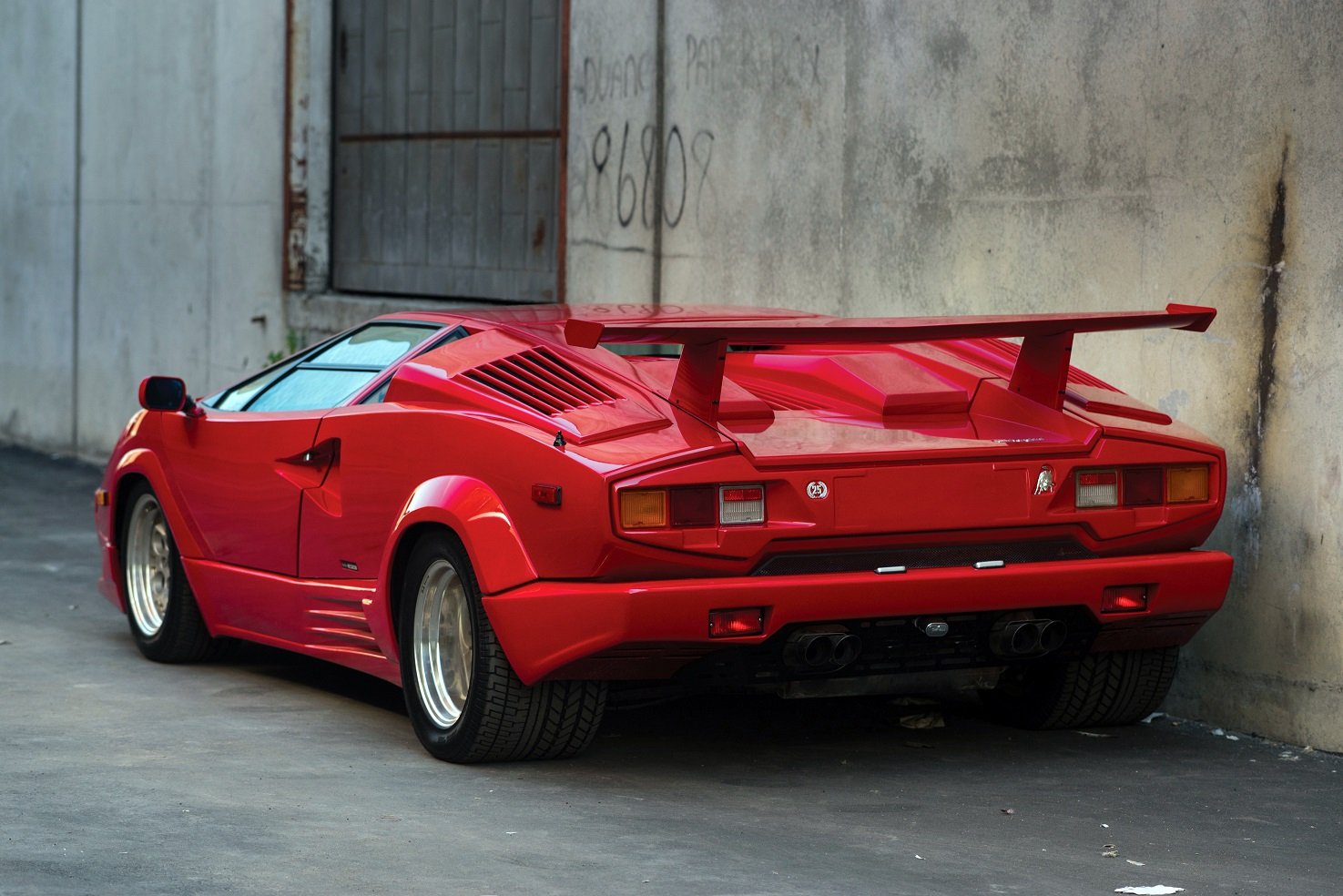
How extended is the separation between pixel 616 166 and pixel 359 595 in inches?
177

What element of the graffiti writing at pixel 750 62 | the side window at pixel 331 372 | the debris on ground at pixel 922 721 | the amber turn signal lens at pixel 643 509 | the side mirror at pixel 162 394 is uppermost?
the graffiti writing at pixel 750 62

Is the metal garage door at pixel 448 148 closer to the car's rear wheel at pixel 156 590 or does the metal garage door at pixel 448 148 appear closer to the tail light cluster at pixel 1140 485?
the car's rear wheel at pixel 156 590

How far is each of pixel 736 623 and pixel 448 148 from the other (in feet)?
24.9

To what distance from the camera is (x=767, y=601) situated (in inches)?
207

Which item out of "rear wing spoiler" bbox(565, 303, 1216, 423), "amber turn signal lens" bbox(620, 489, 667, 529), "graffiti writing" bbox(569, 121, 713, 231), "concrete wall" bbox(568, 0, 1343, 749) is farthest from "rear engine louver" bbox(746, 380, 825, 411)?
"graffiti writing" bbox(569, 121, 713, 231)

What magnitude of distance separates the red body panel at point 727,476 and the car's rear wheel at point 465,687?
105mm

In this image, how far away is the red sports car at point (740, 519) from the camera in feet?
17.2

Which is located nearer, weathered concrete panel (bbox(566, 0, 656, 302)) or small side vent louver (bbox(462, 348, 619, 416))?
small side vent louver (bbox(462, 348, 619, 416))

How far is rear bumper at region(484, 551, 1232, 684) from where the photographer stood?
5.21 metres

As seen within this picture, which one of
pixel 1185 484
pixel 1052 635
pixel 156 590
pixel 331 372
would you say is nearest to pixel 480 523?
pixel 331 372

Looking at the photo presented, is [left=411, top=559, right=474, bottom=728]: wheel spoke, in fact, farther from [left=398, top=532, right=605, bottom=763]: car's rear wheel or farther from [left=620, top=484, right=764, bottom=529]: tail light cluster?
[left=620, top=484, right=764, bottom=529]: tail light cluster

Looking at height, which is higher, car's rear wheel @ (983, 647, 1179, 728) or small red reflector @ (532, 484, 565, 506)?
small red reflector @ (532, 484, 565, 506)

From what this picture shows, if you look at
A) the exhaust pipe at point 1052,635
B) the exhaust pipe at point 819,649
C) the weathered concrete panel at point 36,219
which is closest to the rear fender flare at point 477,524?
the exhaust pipe at point 819,649

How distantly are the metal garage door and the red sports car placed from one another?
5.01 meters
